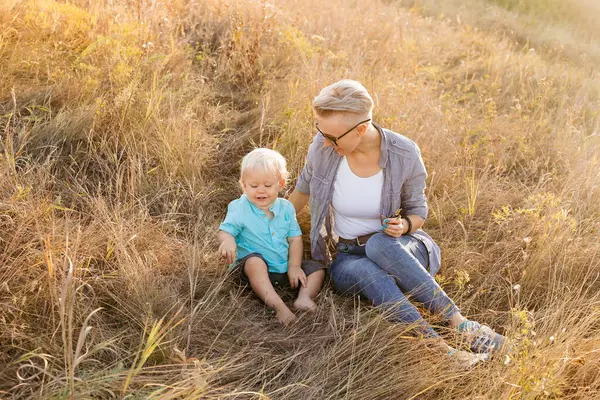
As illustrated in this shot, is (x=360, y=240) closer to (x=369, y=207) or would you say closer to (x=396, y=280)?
(x=369, y=207)

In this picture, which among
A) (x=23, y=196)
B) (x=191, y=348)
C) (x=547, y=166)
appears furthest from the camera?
(x=547, y=166)

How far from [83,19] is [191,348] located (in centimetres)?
310

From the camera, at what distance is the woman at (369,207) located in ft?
9.10

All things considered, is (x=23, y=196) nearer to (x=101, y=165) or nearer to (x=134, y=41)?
(x=101, y=165)

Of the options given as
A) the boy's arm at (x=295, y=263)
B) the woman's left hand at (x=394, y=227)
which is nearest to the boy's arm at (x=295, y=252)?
the boy's arm at (x=295, y=263)

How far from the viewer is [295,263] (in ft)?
10.1

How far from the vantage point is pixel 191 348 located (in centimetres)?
237

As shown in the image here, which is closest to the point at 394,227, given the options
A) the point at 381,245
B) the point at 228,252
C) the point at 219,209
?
the point at 381,245

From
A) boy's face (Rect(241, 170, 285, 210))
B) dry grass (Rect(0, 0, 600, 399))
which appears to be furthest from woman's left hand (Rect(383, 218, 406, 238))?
boy's face (Rect(241, 170, 285, 210))

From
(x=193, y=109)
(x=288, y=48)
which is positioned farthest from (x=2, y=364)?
(x=288, y=48)

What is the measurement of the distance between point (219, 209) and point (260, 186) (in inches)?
27.5

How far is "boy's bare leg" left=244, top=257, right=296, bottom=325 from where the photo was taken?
9.23 ft

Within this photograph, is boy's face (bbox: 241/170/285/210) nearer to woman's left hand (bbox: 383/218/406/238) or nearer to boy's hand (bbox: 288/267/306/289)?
boy's hand (bbox: 288/267/306/289)

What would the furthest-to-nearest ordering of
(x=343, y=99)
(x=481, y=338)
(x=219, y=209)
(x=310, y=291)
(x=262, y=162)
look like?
(x=219, y=209), (x=310, y=291), (x=262, y=162), (x=343, y=99), (x=481, y=338)
